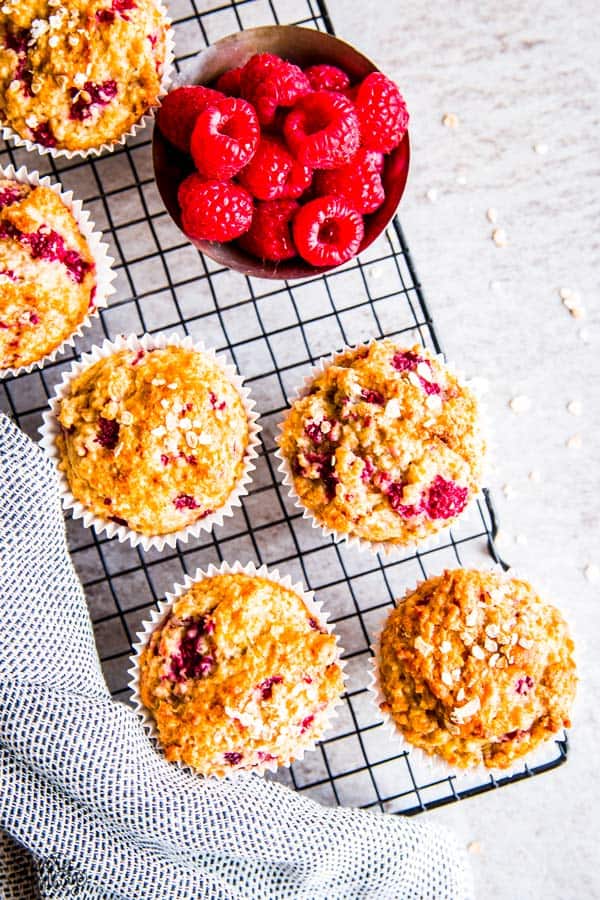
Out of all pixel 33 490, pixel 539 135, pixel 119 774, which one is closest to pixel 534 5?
pixel 539 135

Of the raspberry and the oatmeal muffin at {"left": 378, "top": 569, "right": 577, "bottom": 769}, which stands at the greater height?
the raspberry

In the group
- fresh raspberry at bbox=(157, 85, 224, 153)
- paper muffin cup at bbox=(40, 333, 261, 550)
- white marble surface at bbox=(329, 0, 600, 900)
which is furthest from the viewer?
white marble surface at bbox=(329, 0, 600, 900)

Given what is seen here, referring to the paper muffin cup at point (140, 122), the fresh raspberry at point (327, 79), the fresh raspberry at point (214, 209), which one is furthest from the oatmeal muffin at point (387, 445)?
the paper muffin cup at point (140, 122)

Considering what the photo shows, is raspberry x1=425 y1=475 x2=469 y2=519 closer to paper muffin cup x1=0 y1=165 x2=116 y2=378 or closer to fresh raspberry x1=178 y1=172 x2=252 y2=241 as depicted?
fresh raspberry x1=178 y1=172 x2=252 y2=241

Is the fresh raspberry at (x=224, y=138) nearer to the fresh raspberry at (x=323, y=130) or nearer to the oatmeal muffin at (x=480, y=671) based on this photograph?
the fresh raspberry at (x=323, y=130)

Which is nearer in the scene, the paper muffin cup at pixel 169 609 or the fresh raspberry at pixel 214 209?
the fresh raspberry at pixel 214 209

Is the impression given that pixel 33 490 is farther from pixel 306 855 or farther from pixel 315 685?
pixel 306 855

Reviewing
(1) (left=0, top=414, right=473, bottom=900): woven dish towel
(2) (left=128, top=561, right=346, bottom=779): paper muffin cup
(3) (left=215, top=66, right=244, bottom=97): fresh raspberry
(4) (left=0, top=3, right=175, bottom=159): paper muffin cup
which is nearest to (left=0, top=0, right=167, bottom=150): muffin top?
(4) (left=0, top=3, right=175, bottom=159): paper muffin cup
